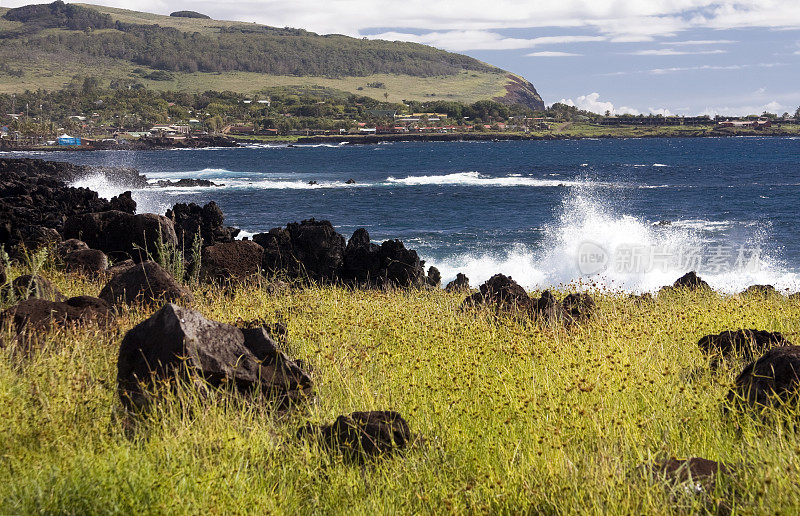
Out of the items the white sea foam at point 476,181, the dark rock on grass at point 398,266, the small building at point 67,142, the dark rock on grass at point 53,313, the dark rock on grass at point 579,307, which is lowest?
the small building at point 67,142

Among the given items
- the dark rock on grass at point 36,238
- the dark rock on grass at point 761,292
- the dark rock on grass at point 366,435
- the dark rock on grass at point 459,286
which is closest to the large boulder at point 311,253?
the dark rock on grass at point 459,286

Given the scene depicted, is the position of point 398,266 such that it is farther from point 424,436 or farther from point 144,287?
point 424,436

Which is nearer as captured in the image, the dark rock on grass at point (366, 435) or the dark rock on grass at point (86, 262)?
the dark rock on grass at point (366, 435)

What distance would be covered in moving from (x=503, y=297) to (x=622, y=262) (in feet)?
74.2

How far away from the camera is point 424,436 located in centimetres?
586

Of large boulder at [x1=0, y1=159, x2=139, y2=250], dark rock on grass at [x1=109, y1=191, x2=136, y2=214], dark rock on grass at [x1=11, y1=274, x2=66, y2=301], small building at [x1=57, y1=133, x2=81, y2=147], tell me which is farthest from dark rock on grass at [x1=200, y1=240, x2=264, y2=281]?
small building at [x1=57, y1=133, x2=81, y2=147]

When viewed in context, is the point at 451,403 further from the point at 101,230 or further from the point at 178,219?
the point at 178,219

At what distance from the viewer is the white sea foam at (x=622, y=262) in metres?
28.6

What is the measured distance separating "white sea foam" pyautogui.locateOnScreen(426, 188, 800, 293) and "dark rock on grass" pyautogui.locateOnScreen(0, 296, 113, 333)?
1545 centimetres

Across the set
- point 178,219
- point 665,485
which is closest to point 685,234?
point 178,219

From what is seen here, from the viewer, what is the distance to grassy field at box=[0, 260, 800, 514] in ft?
15.0

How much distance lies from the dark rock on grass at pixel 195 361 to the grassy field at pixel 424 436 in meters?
0.23

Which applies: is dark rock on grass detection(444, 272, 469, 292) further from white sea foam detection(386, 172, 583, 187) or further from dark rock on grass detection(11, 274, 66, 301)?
white sea foam detection(386, 172, 583, 187)

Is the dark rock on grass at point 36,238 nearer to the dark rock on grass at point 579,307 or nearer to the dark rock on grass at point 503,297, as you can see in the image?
the dark rock on grass at point 503,297
